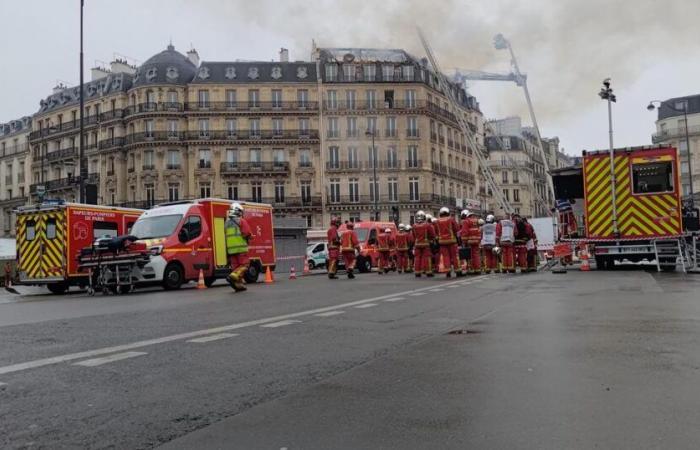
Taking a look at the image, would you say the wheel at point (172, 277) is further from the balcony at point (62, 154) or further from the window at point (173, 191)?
the balcony at point (62, 154)

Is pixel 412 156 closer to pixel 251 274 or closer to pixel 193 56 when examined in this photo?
pixel 193 56

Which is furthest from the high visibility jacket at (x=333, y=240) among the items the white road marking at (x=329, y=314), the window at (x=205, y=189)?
the window at (x=205, y=189)

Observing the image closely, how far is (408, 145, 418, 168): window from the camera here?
2511 inches

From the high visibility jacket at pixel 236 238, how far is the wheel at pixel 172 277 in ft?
9.93

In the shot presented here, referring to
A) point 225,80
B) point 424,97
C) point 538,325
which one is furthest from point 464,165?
point 538,325

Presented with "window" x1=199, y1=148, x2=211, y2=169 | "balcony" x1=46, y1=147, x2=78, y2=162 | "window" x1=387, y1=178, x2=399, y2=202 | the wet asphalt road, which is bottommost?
the wet asphalt road

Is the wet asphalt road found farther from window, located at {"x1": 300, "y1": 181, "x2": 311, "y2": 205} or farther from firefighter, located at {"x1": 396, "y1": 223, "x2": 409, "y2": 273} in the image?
window, located at {"x1": 300, "y1": 181, "x2": 311, "y2": 205}

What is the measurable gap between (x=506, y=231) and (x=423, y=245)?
2358 millimetres

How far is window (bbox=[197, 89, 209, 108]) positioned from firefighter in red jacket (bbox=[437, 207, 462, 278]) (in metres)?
49.2

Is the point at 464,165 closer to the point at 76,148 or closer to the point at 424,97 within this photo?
the point at 424,97

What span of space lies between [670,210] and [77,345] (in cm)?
1549

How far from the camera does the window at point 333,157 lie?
62906mm

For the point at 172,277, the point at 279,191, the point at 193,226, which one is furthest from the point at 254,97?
the point at 172,277

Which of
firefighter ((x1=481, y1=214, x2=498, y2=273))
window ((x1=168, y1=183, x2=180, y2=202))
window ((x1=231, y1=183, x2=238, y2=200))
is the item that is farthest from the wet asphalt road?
window ((x1=168, y1=183, x2=180, y2=202))
